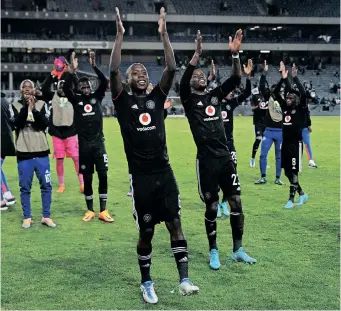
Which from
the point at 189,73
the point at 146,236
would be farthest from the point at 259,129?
the point at 146,236

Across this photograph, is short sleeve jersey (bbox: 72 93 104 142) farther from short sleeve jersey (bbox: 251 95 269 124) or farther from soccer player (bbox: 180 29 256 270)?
short sleeve jersey (bbox: 251 95 269 124)

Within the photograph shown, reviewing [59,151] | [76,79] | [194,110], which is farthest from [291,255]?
[59,151]

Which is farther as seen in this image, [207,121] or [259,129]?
[259,129]

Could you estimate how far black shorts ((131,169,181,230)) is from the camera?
5.57 metres

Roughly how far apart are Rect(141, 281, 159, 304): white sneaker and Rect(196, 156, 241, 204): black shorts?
62.8 inches

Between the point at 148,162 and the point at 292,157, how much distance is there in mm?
A: 4971

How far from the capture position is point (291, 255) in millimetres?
6883

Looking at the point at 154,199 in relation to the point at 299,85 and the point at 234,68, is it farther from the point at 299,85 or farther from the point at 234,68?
the point at 299,85

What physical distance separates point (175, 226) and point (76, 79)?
426 centimetres

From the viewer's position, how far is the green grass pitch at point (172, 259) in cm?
543

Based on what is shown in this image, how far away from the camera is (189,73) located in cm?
639

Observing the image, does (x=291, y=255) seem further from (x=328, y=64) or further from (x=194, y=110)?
(x=328, y=64)

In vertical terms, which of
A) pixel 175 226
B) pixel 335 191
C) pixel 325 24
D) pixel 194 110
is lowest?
pixel 335 191

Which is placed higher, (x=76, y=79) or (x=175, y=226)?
(x=76, y=79)
